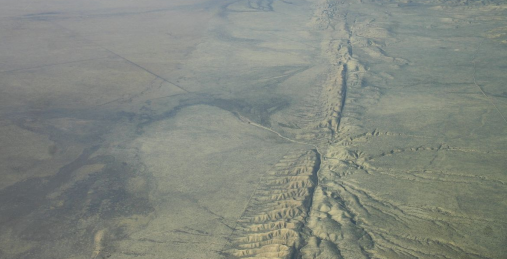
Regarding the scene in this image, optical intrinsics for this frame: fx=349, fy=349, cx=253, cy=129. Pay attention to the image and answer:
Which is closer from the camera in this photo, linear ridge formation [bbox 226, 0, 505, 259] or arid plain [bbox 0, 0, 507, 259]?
linear ridge formation [bbox 226, 0, 505, 259]

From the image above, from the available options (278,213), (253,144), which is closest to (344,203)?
(278,213)

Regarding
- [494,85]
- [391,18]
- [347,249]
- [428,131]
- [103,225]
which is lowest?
[103,225]

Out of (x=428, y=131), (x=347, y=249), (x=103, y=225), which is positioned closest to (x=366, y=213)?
(x=347, y=249)

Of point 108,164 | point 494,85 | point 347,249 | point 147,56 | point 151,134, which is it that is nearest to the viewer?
point 347,249

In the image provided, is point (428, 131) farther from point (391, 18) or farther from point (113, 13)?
point (113, 13)

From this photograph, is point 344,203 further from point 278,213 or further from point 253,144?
point 253,144
